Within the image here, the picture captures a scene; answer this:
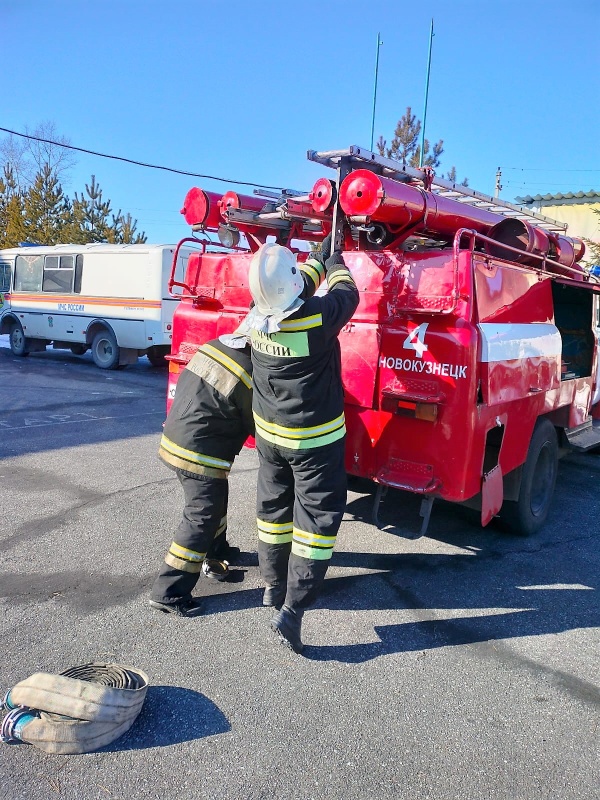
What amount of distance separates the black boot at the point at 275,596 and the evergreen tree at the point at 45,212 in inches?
1047

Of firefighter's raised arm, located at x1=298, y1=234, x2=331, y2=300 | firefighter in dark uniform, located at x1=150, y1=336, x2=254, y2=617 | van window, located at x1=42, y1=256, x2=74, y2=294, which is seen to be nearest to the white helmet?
firefighter's raised arm, located at x1=298, y1=234, x2=331, y2=300

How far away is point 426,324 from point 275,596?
1.77 meters

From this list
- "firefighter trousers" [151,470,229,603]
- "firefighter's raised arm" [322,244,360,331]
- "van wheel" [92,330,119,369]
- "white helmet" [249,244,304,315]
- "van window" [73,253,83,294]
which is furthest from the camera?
"van window" [73,253,83,294]

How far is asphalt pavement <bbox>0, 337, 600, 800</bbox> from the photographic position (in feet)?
7.57

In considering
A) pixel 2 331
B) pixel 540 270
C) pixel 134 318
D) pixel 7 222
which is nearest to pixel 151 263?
pixel 134 318

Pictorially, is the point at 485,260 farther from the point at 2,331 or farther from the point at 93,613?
the point at 2,331

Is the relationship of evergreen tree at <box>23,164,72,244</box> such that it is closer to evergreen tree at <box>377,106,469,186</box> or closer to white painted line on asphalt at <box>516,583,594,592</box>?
evergreen tree at <box>377,106,469,186</box>

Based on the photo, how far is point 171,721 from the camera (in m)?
2.55

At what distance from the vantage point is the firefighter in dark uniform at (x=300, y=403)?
9.89 feet

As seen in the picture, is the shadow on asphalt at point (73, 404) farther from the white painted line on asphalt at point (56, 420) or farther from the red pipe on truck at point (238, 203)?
the red pipe on truck at point (238, 203)

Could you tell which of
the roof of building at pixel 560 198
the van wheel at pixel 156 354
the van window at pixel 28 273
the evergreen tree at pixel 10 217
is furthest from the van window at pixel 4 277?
the roof of building at pixel 560 198

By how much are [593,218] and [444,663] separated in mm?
14504

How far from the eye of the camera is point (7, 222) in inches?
1080

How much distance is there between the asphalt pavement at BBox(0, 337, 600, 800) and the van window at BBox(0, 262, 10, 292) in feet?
45.1
